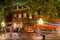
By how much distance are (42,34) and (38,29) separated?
0.08m

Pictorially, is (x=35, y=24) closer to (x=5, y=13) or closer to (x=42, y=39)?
(x=42, y=39)

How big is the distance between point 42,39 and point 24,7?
45 cm

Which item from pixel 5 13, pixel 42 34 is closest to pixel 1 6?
pixel 5 13

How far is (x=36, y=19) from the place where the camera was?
181 cm

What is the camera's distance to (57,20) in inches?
71.4

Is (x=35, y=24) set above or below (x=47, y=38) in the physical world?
above

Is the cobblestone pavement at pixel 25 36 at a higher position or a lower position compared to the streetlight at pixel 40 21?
lower

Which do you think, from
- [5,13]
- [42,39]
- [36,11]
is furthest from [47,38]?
[5,13]

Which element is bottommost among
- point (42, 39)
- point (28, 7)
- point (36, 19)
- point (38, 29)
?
point (42, 39)

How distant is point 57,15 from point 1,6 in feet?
2.17

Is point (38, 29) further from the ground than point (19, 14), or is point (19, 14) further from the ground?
point (19, 14)

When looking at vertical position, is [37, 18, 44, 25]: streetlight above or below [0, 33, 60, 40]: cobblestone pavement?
above

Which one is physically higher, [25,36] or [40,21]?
[40,21]

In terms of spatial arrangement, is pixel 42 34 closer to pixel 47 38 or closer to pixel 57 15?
pixel 47 38
